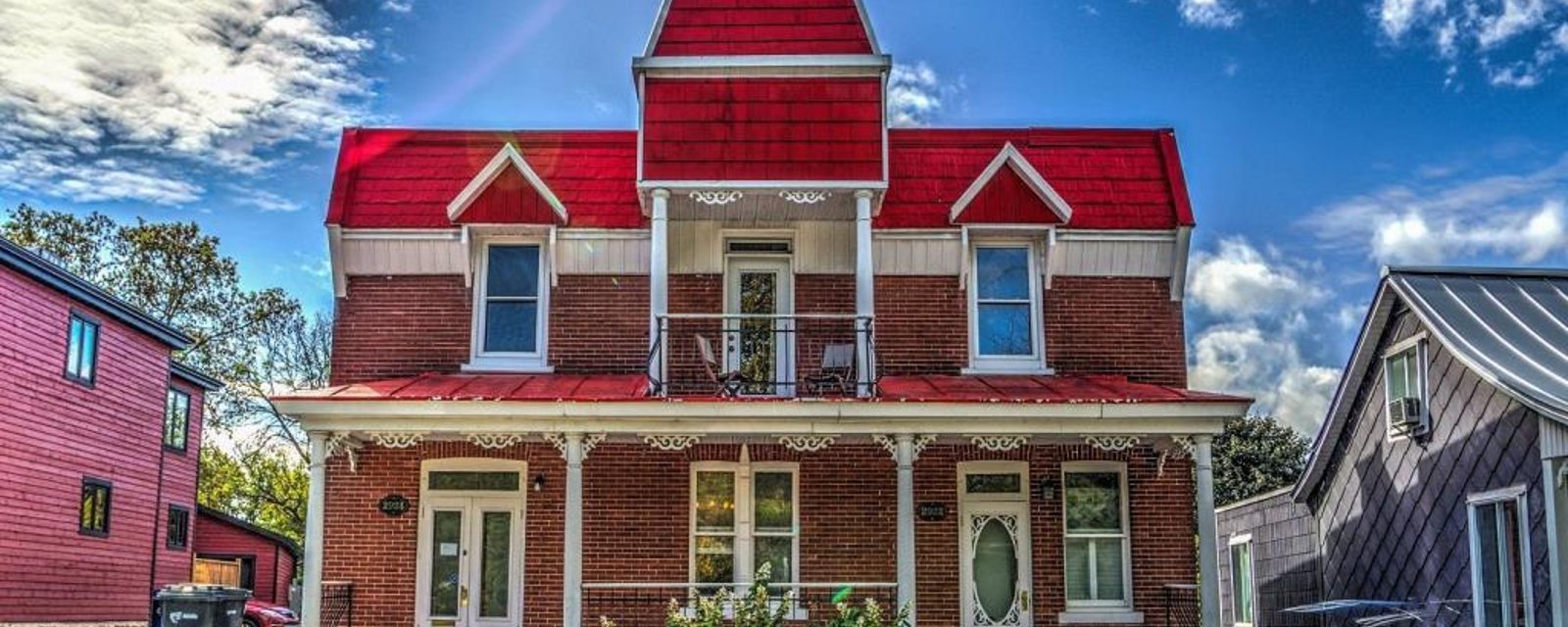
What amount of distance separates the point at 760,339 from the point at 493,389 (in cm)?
332

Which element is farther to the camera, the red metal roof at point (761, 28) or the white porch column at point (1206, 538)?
the red metal roof at point (761, 28)

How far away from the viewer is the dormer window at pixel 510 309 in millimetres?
17922

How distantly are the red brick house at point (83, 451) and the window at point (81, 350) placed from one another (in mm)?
33

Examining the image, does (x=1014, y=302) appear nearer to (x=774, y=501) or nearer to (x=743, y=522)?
(x=774, y=501)

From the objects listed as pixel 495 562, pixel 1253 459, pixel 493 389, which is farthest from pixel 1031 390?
pixel 1253 459

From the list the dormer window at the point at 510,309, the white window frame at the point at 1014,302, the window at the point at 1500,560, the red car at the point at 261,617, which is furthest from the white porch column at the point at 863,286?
the red car at the point at 261,617

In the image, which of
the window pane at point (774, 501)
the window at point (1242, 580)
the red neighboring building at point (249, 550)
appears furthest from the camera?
the red neighboring building at point (249, 550)

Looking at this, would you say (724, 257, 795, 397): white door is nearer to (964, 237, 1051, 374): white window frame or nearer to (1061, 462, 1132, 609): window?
(964, 237, 1051, 374): white window frame

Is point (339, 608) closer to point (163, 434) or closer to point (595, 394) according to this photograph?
point (595, 394)

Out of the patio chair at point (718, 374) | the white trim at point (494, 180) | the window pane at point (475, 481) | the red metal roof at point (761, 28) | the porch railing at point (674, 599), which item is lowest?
the porch railing at point (674, 599)

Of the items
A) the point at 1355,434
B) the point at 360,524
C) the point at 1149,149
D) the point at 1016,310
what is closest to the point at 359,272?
the point at 360,524

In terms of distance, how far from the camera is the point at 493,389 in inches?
643

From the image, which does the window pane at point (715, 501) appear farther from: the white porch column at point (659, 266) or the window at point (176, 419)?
the window at point (176, 419)

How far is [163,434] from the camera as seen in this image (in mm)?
29625
